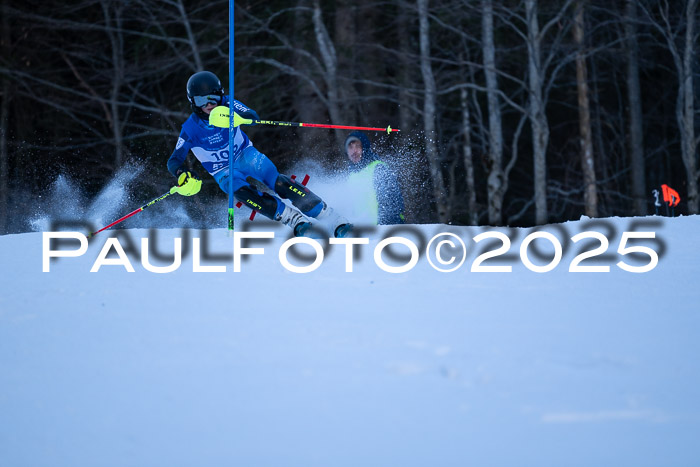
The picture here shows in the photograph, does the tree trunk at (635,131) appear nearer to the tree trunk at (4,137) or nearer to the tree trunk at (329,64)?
the tree trunk at (329,64)

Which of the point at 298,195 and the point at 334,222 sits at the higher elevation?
the point at 298,195

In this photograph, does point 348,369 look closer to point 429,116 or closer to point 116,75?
point 429,116

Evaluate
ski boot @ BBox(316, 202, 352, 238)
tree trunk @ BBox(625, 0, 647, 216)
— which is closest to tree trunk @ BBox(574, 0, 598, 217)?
tree trunk @ BBox(625, 0, 647, 216)

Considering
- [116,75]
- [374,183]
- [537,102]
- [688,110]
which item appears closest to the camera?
[374,183]

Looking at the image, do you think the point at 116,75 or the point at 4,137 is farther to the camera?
the point at 4,137

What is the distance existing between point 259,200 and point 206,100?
3.14 feet

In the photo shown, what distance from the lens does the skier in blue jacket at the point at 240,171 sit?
7031 millimetres

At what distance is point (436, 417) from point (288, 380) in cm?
63

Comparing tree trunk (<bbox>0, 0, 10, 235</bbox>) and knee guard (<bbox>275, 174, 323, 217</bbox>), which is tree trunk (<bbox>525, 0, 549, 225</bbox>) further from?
tree trunk (<bbox>0, 0, 10, 235</bbox>)

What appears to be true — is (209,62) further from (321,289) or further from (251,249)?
(321,289)

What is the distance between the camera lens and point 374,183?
8.77 meters

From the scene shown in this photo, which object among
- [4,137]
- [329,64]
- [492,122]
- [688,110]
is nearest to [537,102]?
[492,122]

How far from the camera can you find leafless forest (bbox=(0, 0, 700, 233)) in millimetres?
14453

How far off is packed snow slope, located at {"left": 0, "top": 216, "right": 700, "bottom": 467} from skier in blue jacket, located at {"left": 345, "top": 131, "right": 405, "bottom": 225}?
3.34m
